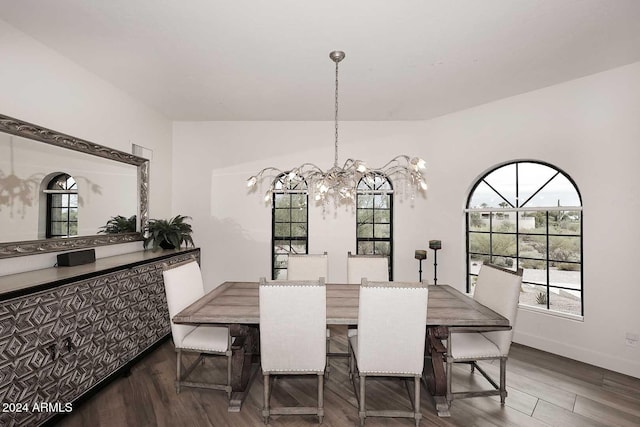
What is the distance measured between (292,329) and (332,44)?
7.52 ft

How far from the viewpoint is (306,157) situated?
451cm

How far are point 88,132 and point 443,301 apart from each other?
3774mm

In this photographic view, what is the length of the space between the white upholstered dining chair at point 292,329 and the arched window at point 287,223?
96.9 inches

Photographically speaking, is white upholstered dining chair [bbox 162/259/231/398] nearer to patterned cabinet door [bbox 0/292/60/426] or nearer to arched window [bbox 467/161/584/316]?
patterned cabinet door [bbox 0/292/60/426]

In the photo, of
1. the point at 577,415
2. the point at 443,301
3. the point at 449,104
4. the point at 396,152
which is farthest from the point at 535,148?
the point at 577,415

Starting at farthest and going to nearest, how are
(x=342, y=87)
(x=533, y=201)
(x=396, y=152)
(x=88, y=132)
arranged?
(x=396, y=152) → (x=533, y=201) → (x=342, y=87) → (x=88, y=132)

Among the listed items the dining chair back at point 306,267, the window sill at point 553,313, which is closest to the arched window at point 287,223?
the dining chair back at point 306,267

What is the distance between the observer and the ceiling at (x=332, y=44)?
208 centimetres

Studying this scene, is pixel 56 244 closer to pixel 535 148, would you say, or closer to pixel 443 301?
pixel 443 301

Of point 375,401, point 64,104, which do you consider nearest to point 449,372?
point 375,401

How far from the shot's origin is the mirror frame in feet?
7.32

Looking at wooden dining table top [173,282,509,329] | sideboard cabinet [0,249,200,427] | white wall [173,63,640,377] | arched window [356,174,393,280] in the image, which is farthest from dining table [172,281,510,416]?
arched window [356,174,393,280]

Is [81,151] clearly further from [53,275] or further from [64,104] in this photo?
[53,275]

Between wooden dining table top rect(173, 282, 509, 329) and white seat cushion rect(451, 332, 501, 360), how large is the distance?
0.92ft
